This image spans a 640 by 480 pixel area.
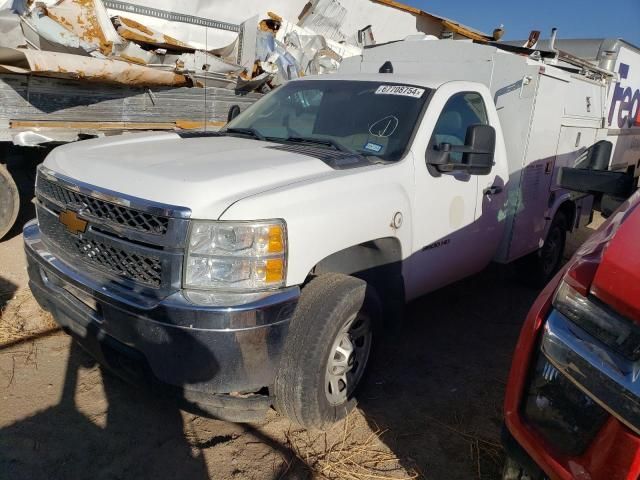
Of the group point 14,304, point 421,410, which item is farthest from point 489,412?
point 14,304

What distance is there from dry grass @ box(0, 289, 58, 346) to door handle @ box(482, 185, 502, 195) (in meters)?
3.42

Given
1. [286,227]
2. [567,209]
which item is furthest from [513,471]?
[567,209]

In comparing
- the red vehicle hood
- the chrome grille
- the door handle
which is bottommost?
the chrome grille

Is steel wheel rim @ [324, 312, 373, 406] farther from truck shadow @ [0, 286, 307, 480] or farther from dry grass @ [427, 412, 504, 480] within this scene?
dry grass @ [427, 412, 504, 480]

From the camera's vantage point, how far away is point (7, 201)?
5.24 m

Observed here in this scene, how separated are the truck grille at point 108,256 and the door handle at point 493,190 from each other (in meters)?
2.58

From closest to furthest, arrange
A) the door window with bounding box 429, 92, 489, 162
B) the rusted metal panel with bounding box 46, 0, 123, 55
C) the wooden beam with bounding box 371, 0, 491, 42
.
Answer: the door window with bounding box 429, 92, 489, 162
the rusted metal panel with bounding box 46, 0, 123, 55
the wooden beam with bounding box 371, 0, 491, 42

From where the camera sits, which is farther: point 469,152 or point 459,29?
point 459,29

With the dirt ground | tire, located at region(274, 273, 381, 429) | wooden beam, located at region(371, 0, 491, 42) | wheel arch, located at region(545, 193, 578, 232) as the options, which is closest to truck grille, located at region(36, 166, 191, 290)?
tire, located at region(274, 273, 381, 429)

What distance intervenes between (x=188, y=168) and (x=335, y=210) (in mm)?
773

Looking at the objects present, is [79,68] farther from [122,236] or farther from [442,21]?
[442,21]

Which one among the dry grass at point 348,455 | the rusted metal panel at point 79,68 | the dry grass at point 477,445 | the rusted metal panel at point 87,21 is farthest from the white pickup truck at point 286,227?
the rusted metal panel at point 87,21

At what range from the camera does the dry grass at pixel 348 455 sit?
2648mm

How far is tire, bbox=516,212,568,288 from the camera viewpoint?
17.7 ft
